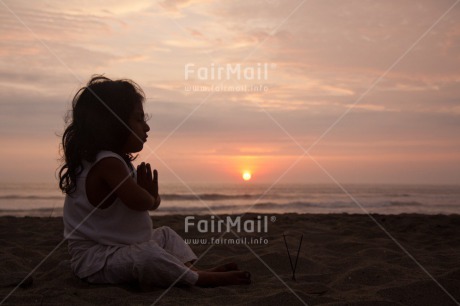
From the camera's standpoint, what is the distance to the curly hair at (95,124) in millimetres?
3053

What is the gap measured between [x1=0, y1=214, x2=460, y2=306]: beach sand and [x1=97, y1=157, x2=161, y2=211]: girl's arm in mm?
549

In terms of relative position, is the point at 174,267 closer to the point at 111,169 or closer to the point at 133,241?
the point at 133,241

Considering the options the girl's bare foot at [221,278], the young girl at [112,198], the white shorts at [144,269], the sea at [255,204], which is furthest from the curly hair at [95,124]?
the sea at [255,204]

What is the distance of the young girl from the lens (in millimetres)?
2881

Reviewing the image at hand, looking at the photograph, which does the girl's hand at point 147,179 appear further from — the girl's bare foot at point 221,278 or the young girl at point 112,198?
the girl's bare foot at point 221,278

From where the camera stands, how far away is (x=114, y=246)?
9.91 ft

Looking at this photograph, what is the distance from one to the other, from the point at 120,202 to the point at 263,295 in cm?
111

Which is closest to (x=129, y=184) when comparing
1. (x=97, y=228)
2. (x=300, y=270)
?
(x=97, y=228)

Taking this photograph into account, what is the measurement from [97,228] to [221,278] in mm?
896

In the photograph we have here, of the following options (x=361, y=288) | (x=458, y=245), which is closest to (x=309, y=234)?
(x=458, y=245)

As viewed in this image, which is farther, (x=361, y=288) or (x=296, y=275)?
(x=296, y=275)

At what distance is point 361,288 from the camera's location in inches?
114

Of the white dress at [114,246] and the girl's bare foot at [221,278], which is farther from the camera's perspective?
the girl's bare foot at [221,278]

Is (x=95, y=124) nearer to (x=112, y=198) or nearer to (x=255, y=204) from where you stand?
(x=112, y=198)
